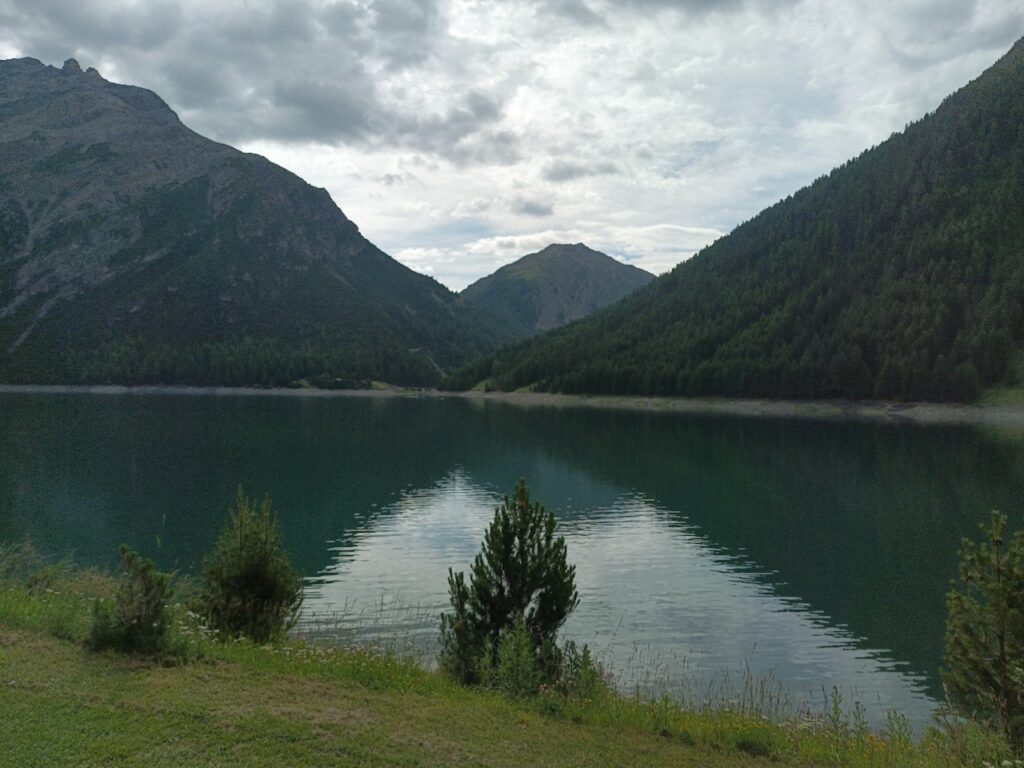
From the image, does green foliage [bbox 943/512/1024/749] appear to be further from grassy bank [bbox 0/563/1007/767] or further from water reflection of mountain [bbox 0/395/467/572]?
water reflection of mountain [bbox 0/395/467/572]

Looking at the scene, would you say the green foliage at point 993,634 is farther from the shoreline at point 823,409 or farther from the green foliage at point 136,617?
the shoreline at point 823,409

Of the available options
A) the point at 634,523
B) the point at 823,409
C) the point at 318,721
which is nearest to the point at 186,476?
the point at 634,523

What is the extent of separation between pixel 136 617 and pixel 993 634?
14663 mm

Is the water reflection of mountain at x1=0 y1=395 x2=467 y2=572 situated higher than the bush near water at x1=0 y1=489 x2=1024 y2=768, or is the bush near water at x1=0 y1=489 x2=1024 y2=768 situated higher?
the bush near water at x1=0 y1=489 x2=1024 y2=768

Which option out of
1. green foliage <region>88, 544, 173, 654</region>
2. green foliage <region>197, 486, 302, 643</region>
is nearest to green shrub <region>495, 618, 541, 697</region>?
green foliage <region>88, 544, 173, 654</region>

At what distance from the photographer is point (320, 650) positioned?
49.4 feet

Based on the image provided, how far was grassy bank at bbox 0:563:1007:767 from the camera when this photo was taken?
9.16 metres

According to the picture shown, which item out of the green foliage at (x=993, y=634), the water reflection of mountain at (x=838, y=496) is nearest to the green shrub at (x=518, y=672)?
the green foliage at (x=993, y=634)

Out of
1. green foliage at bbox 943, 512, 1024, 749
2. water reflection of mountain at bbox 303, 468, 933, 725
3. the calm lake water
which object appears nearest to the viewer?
green foliage at bbox 943, 512, 1024, 749

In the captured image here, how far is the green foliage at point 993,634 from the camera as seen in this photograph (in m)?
11.0

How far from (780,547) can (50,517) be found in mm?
43185

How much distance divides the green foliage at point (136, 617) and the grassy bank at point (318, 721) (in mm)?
360

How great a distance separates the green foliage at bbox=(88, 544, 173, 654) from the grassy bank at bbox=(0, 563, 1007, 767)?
360 mm

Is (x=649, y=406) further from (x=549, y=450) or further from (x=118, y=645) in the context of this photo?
(x=118, y=645)
